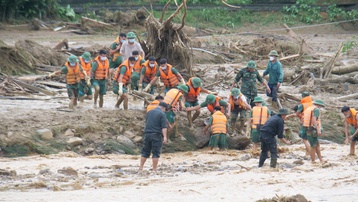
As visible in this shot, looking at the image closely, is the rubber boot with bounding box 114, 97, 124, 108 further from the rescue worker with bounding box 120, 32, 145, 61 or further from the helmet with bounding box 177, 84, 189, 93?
the helmet with bounding box 177, 84, 189, 93

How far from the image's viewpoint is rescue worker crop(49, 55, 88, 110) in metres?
21.8

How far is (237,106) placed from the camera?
22.0 metres

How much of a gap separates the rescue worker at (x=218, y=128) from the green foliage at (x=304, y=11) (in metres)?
21.0

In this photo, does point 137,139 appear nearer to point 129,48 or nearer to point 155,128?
point 129,48

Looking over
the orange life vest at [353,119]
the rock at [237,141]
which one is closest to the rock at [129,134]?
the rock at [237,141]

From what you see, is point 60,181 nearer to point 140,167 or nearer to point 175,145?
point 140,167

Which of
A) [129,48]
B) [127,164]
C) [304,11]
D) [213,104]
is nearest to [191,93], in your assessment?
[213,104]

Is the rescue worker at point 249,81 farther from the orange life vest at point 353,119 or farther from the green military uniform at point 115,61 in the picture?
the green military uniform at point 115,61

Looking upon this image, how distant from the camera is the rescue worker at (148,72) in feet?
73.6

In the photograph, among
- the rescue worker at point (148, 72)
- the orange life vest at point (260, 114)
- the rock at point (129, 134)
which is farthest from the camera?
the rescue worker at point (148, 72)

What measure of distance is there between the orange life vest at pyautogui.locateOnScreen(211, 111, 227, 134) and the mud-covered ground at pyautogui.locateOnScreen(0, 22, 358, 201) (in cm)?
55

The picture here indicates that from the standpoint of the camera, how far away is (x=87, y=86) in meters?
22.6

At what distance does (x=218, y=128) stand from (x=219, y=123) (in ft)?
0.45

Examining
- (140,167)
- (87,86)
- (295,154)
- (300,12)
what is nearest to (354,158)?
(295,154)
